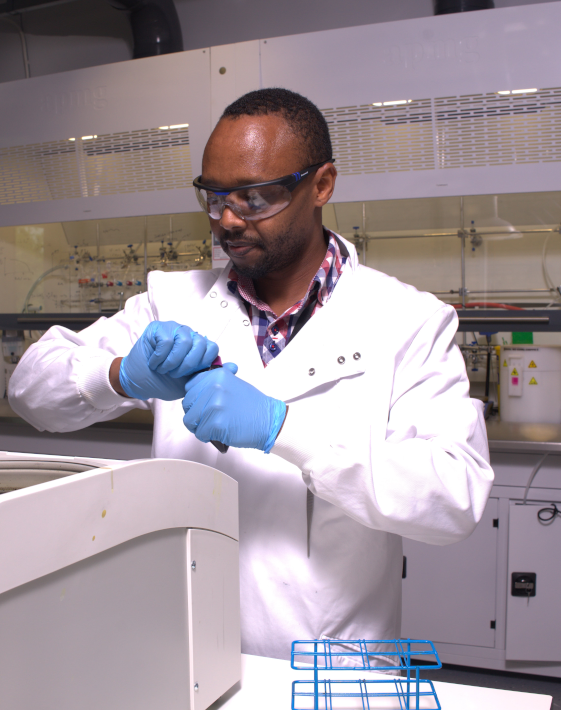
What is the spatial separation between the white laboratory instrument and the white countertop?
3cm

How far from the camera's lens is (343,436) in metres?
0.80

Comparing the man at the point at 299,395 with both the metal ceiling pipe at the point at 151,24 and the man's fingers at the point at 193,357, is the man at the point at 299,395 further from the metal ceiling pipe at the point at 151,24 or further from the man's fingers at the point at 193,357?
the metal ceiling pipe at the point at 151,24

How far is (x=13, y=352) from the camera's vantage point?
2730 millimetres

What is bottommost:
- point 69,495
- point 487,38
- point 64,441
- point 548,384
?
point 64,441

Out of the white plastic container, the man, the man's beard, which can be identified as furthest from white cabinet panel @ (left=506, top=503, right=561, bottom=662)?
the man's beard

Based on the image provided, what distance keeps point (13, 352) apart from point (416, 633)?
2.26m

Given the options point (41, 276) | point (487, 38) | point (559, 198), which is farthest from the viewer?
point (41, 276)

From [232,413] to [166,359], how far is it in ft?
0.52

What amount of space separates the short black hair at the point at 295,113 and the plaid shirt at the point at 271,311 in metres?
0.21

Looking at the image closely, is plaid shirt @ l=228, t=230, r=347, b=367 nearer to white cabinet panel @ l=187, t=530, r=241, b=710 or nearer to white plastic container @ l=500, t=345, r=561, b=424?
white cabinet panel @ l=187, t=530, r=241, b=710

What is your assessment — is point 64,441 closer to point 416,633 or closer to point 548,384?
point 416,633

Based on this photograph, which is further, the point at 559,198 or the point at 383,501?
the point at 559,198

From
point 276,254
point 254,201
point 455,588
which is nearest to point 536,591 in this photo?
point 455,588

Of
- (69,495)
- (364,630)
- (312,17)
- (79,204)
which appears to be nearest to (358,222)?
(312,17)
